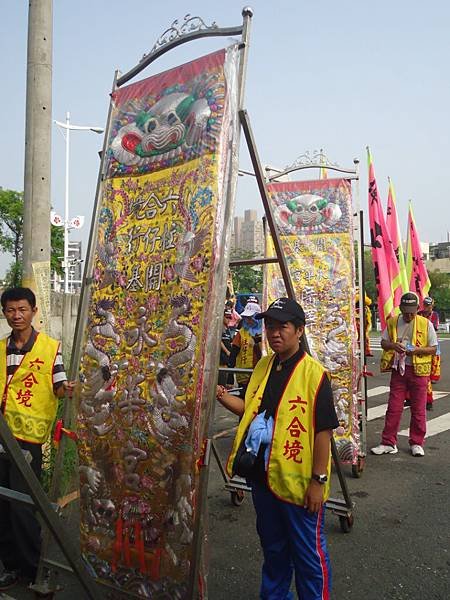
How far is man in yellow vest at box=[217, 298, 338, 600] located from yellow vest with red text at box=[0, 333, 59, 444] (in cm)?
121

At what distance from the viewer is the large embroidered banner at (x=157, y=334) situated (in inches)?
95.5

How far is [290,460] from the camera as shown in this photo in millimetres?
2383

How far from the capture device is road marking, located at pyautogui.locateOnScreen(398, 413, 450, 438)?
6.93 metres

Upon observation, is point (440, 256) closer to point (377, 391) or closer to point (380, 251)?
point (377, 391)

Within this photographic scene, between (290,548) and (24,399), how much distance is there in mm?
1659

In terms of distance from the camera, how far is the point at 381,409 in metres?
8.60

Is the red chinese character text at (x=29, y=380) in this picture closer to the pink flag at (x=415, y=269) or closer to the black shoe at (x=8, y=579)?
the black shoe at (x=8, y=579)

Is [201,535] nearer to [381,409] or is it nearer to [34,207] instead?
[34,207]

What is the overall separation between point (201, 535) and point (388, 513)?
2484mm

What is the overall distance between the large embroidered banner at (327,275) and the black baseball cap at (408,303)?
0.72 m

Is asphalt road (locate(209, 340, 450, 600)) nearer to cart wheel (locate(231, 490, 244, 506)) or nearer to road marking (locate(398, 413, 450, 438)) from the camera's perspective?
cart wheel (locate(231, 490, 244, 506))

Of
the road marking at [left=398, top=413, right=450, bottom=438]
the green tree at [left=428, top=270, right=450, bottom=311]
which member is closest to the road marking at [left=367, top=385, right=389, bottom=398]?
the road marking at [left=398, top=413, right=450, bottom=438]

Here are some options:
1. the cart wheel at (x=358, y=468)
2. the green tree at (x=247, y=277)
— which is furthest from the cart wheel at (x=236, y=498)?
the green tree at (x=247, y=277)

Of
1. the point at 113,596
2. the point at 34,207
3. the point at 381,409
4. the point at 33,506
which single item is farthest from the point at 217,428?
the point at 33,506
